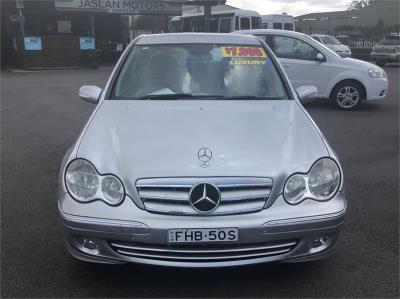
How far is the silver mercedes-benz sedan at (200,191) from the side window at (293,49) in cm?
715

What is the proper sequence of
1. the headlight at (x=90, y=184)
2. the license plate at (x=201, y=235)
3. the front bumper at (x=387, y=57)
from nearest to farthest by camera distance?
the license plate at (x=201, y=235) → the headlight at (x=90, y=184) → the front bumper at (x=387, y=57)

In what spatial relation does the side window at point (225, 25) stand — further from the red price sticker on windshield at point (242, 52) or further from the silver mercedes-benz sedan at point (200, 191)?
the silver mercedes-benz sedan at point (200, 191)

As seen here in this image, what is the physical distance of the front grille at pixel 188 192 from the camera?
2834mm

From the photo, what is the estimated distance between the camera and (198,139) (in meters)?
3.21

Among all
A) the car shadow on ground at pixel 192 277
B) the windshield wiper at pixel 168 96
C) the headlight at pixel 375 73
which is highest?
the windshield wiper at pixel 168 96

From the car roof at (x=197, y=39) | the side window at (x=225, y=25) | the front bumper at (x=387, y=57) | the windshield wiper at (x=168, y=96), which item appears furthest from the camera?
the front bumper at (x=387, y=57)

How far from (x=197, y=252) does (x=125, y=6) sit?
24.2 m

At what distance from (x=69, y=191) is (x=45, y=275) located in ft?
2.25

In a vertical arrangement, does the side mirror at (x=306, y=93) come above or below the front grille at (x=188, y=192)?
above

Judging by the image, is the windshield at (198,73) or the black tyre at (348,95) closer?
the windshield at (198,73)

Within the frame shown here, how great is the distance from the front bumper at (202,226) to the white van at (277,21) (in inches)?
826

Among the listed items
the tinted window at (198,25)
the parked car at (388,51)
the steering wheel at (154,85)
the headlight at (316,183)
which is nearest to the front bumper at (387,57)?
the parked car at (388,51)

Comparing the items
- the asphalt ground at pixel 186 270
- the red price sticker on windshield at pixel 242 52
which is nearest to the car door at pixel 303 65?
the asphalt ground at pixel 186 270

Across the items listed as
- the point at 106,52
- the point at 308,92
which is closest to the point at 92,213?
the point at 308,92
